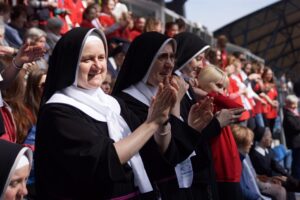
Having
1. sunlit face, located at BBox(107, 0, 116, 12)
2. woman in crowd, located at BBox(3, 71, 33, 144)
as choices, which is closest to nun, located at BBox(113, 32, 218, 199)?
woman in crowd, located at BBox(3, 71, 33, 144)

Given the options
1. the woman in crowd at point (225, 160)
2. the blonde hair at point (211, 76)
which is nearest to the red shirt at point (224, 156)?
the woman in crowd at point (225, 160)

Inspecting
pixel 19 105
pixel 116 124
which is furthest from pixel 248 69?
pixel 116 124

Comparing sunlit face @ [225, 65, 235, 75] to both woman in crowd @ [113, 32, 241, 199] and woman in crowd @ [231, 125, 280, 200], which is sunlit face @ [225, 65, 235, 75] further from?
woman in crowd @ [113, 32, 241, 199]

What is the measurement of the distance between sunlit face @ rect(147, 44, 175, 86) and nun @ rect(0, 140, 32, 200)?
119cm

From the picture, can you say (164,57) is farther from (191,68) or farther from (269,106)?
(269,106)

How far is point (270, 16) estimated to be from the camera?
117ft

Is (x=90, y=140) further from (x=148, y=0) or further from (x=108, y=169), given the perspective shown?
(x=148, y=0)

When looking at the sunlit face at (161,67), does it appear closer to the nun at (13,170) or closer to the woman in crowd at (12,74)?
the woman in crowd at (12,74)

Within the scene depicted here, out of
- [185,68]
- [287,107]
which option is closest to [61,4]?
[287,107]

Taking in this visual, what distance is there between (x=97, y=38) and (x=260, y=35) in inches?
1404

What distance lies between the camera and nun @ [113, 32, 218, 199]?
3.72 metres

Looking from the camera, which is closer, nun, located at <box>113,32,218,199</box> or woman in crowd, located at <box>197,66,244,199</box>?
nun, located at <box>113,32,218,199</box>

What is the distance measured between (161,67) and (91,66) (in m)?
0.66

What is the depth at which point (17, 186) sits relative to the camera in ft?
9.20
